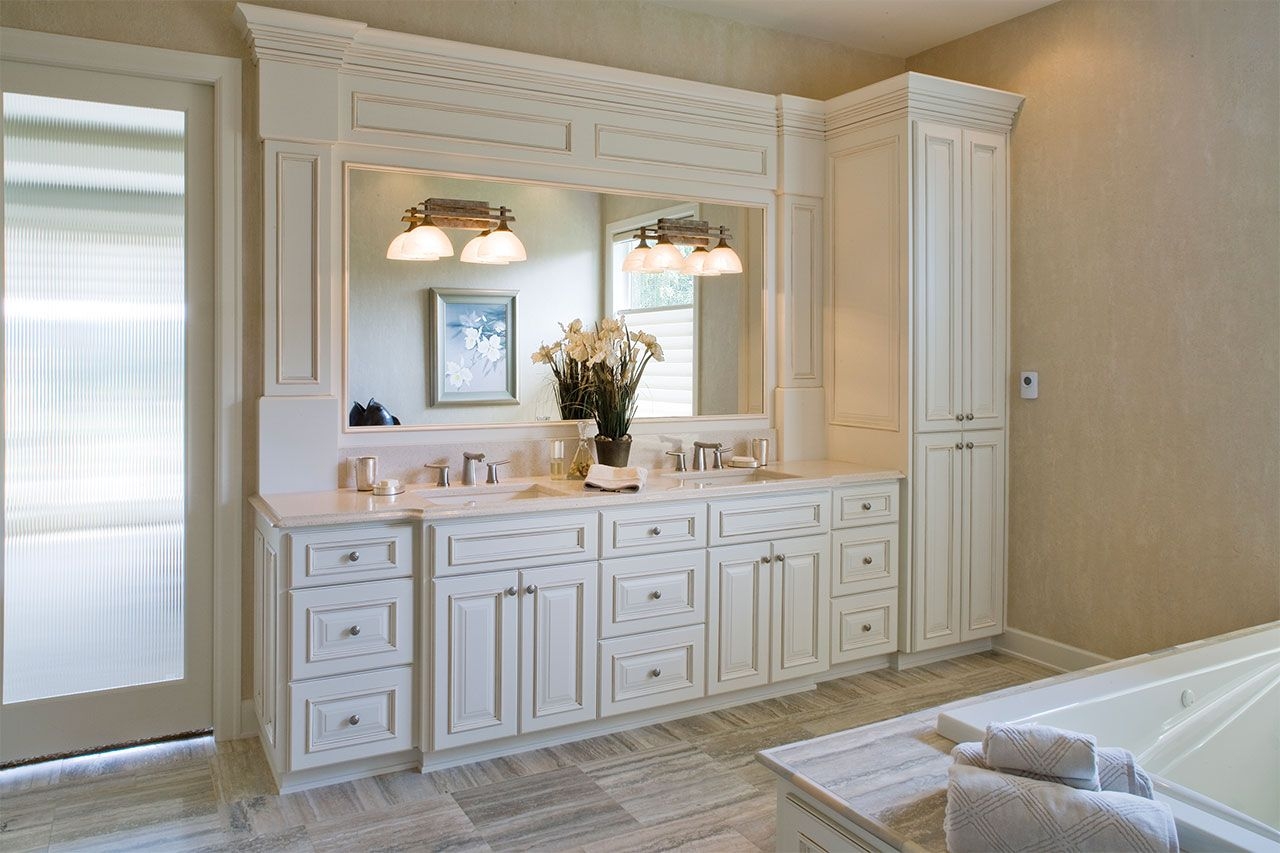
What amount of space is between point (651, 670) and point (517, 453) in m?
0.92

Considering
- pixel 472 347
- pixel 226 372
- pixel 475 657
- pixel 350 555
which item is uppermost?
pixel 472 347

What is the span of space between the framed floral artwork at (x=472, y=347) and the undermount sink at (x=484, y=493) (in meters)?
0.31

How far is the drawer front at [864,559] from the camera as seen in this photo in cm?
365

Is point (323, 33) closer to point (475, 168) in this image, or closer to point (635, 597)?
point (475, 168)

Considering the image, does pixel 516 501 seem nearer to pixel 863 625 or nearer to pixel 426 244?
pixel 426 244

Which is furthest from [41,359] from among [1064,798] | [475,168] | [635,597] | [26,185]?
[1064,798]

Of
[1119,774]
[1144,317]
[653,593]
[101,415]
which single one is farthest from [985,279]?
[101,415]

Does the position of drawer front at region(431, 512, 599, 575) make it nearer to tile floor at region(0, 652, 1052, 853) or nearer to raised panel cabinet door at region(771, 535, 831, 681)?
tile floor at region(0, 652, 1052, 853)

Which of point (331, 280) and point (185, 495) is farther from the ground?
point (331, 280)

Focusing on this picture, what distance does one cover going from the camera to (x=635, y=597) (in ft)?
10.4

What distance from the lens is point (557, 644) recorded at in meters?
3.02

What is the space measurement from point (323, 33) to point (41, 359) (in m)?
1.33

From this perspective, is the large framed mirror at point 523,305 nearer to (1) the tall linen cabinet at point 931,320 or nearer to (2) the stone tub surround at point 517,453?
(2) the stone tub surround at point 517,453

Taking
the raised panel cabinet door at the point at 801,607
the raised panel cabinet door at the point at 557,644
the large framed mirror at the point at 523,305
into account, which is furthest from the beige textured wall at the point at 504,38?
the raised panel cabinet door at the point at 801,607
